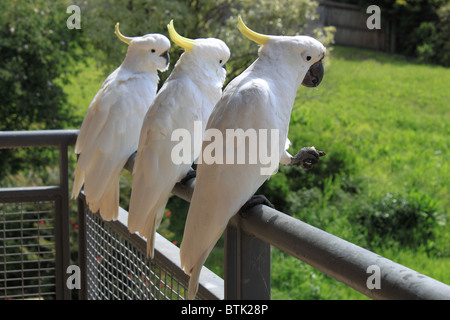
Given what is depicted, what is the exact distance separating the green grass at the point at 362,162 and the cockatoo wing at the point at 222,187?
1843 millimetres

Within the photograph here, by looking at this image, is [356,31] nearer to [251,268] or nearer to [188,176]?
[188,176]

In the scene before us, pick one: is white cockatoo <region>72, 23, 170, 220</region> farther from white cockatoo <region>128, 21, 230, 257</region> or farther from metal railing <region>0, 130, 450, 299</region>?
white cockatoo <region>128, 21, 230, 257</region>

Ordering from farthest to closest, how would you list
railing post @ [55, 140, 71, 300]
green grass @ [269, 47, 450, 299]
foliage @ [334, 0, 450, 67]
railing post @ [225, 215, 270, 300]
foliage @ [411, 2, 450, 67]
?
foliage @ [334, 0, 450, 67], foliage @ [411, 2, 450, 67], green grass @ [269, 47, 450, 299], railing post @ [55, 140, 71, 300], railing post @ [225, 215, 270, 300]

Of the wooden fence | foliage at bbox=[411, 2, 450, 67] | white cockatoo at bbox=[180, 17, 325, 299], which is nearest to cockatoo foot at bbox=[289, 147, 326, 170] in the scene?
white cockatoo at bbox=[180, 17, 325, 299]

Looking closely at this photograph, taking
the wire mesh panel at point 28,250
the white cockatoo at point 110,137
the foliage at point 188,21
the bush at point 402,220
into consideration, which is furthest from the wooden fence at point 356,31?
the white cockatoo at point 110,137

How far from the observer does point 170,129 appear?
4.26ft

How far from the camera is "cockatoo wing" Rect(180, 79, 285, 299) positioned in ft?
3.30

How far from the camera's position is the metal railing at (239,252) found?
634 millimetres

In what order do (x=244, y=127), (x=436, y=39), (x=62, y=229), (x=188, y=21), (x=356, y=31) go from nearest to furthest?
(x=244, y=127) < (x=62, y=229) < (x=188, y=21) < (x=436, y=39) < (x=356, y=31)

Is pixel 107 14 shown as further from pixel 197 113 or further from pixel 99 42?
pixel 197 113

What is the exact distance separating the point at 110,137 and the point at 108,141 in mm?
14

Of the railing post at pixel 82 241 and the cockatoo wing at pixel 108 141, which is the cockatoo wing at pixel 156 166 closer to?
the cockatoo wing at pixel 108 141

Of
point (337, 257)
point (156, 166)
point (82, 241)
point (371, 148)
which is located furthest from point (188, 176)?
point (371, 148)
